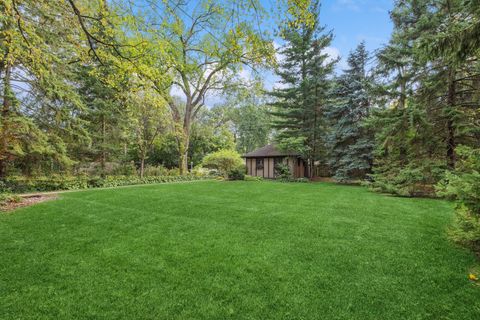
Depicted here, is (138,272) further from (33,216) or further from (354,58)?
(354,58)

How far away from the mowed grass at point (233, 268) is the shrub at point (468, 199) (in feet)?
0.79

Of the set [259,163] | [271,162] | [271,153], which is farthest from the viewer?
[259,163]

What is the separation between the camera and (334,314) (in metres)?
2.26

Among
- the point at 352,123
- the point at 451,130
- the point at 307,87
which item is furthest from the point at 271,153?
the point at 451,130

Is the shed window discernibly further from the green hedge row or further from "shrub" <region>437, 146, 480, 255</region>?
"shrub" <region>437, 146, 480, 255</region>

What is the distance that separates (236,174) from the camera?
16812 millimetres

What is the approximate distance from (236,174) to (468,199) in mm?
14002

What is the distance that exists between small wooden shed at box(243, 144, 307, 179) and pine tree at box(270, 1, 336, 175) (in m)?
1.23

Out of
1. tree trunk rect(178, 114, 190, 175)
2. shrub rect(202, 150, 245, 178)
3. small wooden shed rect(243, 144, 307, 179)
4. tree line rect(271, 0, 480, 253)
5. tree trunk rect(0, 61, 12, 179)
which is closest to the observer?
tree line rect(271, 0, 480, 253)

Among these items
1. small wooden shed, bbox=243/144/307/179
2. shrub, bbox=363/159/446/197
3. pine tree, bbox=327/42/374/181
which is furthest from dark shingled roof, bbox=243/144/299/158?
shrub, bbox=363/159/446/197

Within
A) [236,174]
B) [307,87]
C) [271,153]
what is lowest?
[236,174]

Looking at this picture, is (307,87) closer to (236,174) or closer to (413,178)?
(236,174)

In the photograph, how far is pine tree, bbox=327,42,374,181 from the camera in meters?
14.9

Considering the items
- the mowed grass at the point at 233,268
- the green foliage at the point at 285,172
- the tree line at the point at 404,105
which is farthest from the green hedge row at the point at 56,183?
the tree line at the point at 404,105
